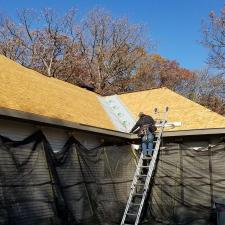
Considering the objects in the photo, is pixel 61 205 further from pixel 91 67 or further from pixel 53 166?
pixel 91 67

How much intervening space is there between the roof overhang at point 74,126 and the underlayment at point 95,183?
0.38 metres

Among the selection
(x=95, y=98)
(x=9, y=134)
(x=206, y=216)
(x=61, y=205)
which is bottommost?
(x=206, y=216)

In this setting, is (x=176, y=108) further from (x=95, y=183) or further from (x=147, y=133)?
(x=95, y=183)

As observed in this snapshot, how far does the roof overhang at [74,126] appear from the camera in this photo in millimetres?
7969

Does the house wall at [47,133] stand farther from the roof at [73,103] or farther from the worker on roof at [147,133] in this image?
the worker on roof at [147,133]

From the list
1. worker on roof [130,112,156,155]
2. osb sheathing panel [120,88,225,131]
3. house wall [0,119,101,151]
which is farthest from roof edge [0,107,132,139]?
osb sheathing panel [120,88,225,131]

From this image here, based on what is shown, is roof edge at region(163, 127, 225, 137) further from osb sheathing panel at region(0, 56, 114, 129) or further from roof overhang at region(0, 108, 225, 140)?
osb sheathing panel at region(0, 56, 114, 129)

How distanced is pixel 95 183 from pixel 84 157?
74cm

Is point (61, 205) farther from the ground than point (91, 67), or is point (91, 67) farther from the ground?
point (91, 67)

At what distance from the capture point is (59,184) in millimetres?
8430

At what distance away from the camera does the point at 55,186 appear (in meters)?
8.25

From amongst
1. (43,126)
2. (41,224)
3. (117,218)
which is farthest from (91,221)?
(43,126)

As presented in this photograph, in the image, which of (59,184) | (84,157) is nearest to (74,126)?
(84,157)

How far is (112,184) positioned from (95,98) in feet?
20.0
